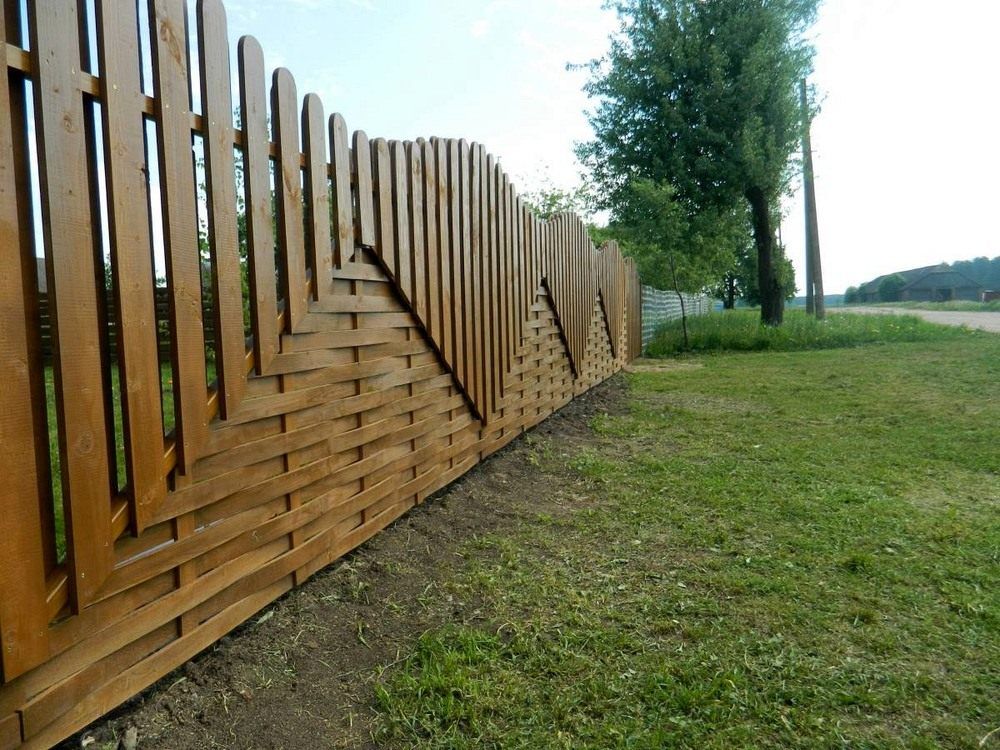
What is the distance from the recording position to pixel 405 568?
3.04m

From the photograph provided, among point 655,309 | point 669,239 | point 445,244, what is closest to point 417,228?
point 445,244

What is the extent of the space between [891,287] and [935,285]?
4.85 m

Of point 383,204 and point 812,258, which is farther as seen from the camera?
point 812,258

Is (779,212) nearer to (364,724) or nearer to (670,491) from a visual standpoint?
(670,491)

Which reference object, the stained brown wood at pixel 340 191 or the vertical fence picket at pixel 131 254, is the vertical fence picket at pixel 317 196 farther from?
the vertical fence picket at pixel 131 254

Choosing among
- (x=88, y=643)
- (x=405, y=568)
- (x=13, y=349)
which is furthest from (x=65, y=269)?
(x=405, y=568)

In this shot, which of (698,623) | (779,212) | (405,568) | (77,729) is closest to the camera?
(77,729)

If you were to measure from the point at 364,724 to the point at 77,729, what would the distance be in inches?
29.3

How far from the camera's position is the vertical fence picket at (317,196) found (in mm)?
2680

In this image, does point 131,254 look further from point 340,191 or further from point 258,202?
point 340,191

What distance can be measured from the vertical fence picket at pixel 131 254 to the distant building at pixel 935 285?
93855mm

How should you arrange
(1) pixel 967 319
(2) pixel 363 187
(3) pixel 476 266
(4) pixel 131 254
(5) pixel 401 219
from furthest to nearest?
(1) pixel 967 319 < (3) pixel 476 266 < (5) pixel 401 219 < (2) pixel 363 187 < (4) pixel 131 254

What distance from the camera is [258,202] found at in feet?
7.79

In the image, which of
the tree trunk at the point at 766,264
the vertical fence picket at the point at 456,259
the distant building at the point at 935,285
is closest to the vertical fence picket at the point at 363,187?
the vertical fence picket at the point at 456,259
